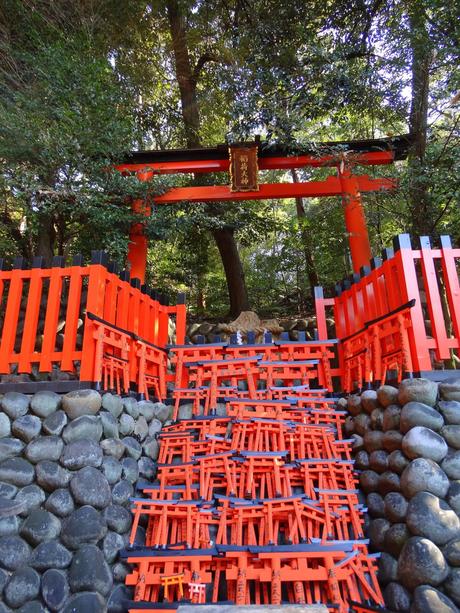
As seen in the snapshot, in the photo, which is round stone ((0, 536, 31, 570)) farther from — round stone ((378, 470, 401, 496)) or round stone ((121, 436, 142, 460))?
round stone ((378, 470, 401, 496))

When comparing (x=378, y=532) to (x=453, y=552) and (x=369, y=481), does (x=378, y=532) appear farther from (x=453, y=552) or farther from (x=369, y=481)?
(x=453, y=552)

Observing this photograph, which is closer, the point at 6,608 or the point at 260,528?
the point at 6,608

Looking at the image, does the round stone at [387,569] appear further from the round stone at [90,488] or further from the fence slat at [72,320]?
the fence slat at [72,320]

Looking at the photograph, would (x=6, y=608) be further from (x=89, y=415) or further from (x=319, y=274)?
(x=319, y=274)

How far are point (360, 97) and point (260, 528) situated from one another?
24.0 feet

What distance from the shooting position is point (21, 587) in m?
3.27

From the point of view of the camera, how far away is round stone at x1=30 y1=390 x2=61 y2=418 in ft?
13.4

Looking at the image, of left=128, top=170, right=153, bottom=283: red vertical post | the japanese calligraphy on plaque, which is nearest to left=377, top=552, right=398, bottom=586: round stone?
left=128, top=170, right=153, bottom=283: red vertical post

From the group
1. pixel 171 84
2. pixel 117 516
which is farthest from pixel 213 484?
pixel 171 84

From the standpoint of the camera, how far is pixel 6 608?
3236mm

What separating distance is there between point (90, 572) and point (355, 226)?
7.97 metres

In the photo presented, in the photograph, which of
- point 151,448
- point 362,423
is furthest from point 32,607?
point 362,423

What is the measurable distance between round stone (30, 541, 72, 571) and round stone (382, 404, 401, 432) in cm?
313

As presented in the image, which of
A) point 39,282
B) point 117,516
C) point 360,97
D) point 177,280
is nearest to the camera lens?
point 117,516
